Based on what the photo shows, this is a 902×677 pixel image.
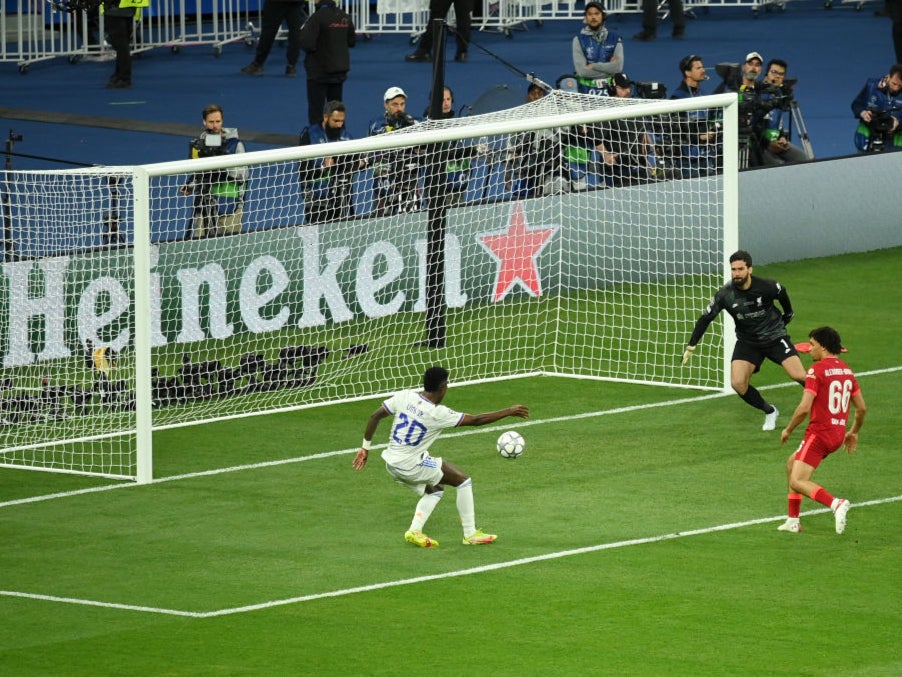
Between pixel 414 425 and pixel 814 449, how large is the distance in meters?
2.87

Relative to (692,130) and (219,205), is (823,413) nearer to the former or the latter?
(219,205)

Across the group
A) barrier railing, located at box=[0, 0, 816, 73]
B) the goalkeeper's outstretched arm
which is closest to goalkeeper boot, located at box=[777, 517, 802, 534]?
the goalkeeper's outstretched arm

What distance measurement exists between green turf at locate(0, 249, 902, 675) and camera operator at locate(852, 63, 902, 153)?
24.9 feet

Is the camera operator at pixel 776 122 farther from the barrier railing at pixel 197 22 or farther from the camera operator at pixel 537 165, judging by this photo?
the barrier railing at pixel 197 22

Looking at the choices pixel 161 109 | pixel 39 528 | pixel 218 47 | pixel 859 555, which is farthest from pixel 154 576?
pixel 218 47

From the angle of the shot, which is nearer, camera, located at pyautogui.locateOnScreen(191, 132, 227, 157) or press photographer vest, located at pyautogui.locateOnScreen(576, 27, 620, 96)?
camera, located at pyautogui.locateOnScreen(191, 132, 227, 157)

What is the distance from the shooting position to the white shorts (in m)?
13.8

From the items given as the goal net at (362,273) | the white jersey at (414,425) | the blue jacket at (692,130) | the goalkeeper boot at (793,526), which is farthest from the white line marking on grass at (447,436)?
the goalkeeper boot at (793,526)

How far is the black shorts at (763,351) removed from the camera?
1755 centimetres

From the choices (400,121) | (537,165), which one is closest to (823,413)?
(537,165)

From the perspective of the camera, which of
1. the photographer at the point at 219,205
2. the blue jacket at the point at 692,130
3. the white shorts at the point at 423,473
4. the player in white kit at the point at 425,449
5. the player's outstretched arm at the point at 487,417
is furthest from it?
the blue jacket at the point at 692,130

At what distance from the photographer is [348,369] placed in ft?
62.7

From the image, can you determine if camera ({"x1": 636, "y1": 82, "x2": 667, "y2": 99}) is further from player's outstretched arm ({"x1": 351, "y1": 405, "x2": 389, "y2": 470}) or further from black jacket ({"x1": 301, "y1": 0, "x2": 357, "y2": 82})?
player's outstretched arm ({"x1": 351, "y1": 405, "x2": 389, "y2": 470})

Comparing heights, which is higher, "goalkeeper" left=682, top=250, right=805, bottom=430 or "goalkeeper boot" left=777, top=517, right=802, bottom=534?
"goalkeeper" left=682, top=250, right=805, bottom=430
